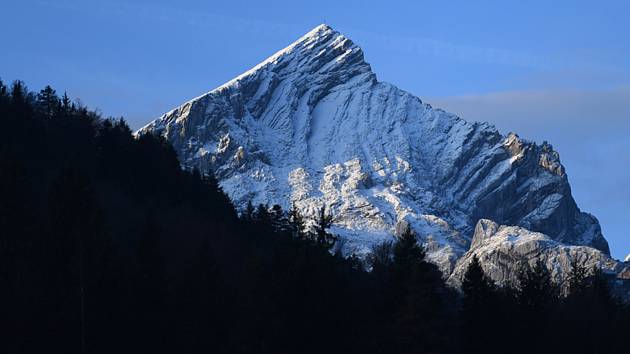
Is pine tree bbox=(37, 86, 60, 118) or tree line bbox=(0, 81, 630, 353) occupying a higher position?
pine tree bbox=(37, 86, 60, 118)

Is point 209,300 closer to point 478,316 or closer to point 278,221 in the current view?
point 478,316

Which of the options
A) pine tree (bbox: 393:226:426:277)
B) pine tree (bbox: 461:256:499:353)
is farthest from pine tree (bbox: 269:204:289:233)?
pine tree (bbox: 393:226:426:277)

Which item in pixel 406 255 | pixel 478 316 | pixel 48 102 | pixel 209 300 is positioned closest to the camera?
pixel 209 300

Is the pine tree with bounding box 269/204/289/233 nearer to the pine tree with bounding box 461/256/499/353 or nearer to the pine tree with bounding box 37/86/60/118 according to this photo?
the pine tree with bounding box 37/86/60/118

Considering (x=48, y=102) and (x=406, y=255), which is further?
(x=48, y=102)

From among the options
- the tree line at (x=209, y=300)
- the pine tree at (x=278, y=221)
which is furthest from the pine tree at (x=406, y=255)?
the pine tree at (x=278, y=221)

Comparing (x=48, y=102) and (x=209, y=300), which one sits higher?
(x=48, y=102)

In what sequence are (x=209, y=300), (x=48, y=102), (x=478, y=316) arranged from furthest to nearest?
1. (x=48, y=102)
2. (x=478, y=316)
3. (x=209, y=300)

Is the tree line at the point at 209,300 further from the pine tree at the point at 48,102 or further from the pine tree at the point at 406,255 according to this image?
the pine tree at the point at 48,102

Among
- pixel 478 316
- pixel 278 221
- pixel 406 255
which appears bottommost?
pixel 478 316

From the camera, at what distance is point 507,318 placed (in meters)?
87.1

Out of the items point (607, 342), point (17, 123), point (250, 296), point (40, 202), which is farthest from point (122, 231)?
point (607, 342)

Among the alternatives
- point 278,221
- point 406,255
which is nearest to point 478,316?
point 406,255

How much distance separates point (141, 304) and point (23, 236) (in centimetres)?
688
